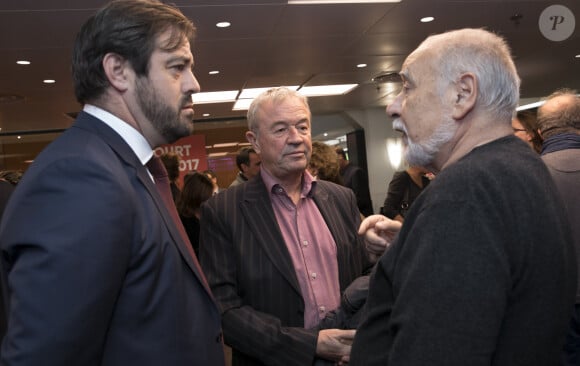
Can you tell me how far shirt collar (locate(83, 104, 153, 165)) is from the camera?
1134 millimetres

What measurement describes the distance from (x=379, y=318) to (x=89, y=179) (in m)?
0.67

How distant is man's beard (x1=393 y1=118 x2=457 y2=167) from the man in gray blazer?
56.2 inches

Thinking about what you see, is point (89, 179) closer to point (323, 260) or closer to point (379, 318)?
point (379, 318)

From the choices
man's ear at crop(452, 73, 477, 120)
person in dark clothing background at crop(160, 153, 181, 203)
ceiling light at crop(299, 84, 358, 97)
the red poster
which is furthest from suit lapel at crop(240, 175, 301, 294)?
the red poster

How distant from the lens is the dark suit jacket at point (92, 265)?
0.86 m

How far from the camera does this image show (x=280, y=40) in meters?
5.45

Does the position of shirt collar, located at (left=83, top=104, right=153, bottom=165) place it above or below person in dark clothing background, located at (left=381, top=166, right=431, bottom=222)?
above

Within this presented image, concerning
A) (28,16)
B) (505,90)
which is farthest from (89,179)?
(28,16)

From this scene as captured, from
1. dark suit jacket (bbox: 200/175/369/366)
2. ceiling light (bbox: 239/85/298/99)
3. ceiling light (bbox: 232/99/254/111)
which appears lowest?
dark suit jacket (bbox: 200/175/369/366)

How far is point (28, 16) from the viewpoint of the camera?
4098 mm

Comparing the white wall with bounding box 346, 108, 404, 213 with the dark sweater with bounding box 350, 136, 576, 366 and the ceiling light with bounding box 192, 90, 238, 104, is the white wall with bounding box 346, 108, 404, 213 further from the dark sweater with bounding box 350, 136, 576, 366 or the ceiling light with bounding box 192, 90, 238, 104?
the dark sweater with bounding box 350, 136, 576, 366

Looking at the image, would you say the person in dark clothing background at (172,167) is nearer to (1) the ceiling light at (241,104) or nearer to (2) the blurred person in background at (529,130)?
(2) the blurred person in background at (529,130)

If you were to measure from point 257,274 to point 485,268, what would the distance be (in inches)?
37.9

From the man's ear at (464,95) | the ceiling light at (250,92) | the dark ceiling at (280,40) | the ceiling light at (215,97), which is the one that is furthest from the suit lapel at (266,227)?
the ceiling light at (215,97)
